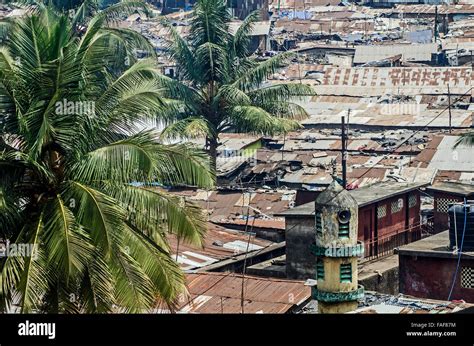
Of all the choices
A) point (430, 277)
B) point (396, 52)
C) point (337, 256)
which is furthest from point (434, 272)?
point (396, 52)

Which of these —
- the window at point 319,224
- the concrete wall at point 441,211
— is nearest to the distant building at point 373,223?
the concrete wall at point 441,211

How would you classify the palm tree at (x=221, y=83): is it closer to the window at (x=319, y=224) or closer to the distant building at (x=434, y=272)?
the distant building at (x=434, y=272)

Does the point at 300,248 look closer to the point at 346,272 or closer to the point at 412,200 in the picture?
the point at 412,200

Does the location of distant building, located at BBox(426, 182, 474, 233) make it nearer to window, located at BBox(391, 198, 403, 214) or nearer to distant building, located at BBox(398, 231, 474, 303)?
window, located at BBox(391, 198, 403, 214)

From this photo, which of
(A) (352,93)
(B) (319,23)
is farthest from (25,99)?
(B) (319,23)

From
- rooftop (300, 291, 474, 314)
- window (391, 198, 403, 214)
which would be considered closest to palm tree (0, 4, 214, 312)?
rooftop (300, 291, 474, 314)
